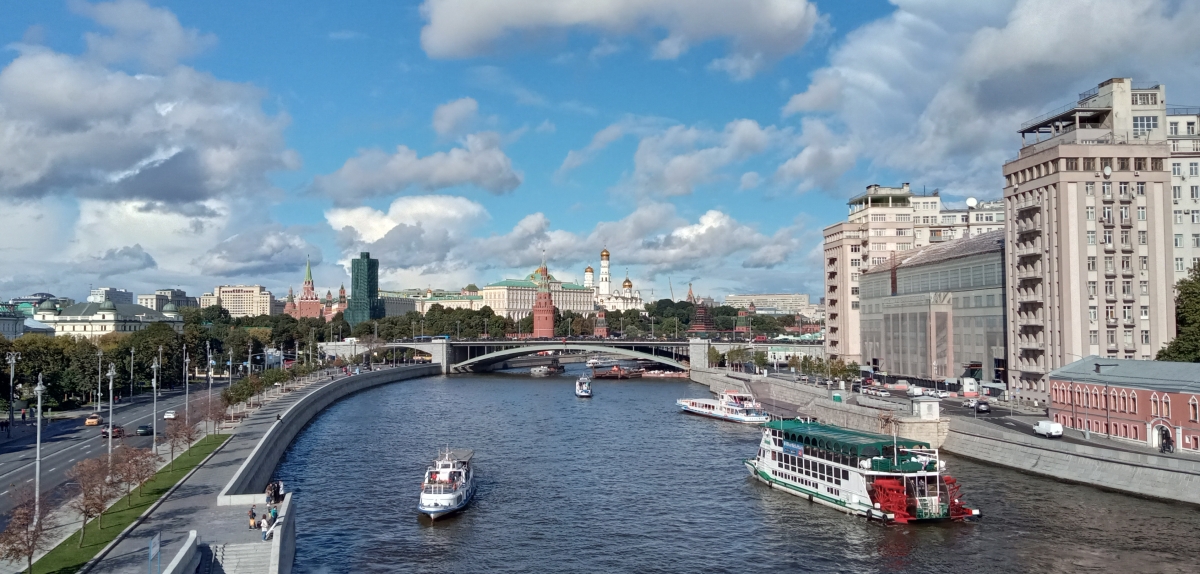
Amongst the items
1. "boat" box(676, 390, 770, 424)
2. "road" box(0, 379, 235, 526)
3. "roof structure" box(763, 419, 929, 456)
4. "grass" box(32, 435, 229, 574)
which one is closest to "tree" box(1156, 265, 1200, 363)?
"roof structure" box(763, 419, 929, 456)

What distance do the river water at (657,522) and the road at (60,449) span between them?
10230 mm

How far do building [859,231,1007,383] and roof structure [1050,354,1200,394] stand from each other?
53.2ft

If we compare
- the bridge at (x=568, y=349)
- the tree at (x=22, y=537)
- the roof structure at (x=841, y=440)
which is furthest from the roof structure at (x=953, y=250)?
the tree at (x=22, y=537)

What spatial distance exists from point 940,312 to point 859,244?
2714 centimetres

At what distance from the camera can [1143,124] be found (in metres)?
65.4

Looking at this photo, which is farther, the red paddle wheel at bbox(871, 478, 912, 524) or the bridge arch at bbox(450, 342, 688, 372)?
the bridge arch at bbox(450, 342, 688, 372)

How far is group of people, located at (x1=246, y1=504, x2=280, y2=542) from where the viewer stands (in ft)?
101

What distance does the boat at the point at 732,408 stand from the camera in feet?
267

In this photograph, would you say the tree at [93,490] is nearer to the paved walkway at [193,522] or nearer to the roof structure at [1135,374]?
the paved walkway at [193,522]

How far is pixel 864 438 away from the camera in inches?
1809

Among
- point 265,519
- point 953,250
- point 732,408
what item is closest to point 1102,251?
point 953,250

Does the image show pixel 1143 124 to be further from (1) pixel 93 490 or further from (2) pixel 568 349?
(2) pixel 568 349

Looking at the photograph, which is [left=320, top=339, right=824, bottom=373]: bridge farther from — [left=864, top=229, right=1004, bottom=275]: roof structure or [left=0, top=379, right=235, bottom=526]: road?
[left=0, top=379, right=235, bottom=526]: road

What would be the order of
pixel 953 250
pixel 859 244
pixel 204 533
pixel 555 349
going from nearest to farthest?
pixel 204 533 → pixel 953 250 → pixel 859 244 → pixel 555 349
